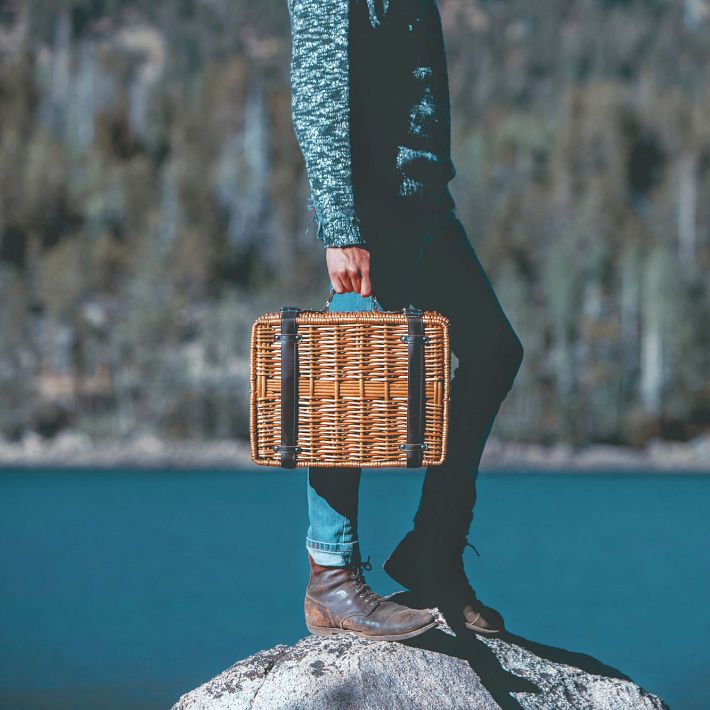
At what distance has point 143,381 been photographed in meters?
63.7

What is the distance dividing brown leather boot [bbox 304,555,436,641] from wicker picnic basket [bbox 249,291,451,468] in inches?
17.7

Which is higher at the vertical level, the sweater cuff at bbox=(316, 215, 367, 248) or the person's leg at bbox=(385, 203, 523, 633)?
the sweater cuff at bbox=(316, 215, 367, 248)

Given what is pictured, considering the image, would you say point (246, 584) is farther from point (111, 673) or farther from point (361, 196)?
point (361, 196)

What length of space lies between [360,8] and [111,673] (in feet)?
47.5

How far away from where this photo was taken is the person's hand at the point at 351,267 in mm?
3480

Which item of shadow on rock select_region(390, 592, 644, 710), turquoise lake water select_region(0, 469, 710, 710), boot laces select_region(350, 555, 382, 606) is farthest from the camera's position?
turquoise lake water select_region(0, 469, 710, 710)

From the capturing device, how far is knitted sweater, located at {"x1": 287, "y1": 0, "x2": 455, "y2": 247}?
349 centimetres

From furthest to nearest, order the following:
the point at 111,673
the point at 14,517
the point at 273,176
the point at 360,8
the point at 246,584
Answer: the point at 273,176 → the point at 14,517 → the point at 246,584 → the point at 111,673 → the point at 360,8

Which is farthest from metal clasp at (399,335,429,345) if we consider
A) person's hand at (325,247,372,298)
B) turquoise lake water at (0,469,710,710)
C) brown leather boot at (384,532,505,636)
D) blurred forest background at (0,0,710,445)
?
blurred forest background at (0,0,710,445)

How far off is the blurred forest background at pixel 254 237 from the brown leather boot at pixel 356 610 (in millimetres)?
56572

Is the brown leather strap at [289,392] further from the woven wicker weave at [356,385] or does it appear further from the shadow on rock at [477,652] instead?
the shadow on rock at [477,652]

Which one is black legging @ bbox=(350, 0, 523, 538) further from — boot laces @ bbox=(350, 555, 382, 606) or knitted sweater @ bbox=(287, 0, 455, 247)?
boot laces @ bbox=(350, 555, 382, 606)

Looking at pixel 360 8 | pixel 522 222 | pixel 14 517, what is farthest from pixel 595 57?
pixel 360 8

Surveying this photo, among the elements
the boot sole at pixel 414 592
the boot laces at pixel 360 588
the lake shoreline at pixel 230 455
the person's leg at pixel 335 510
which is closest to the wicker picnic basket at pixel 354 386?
the person's leg at pixel 335 510
